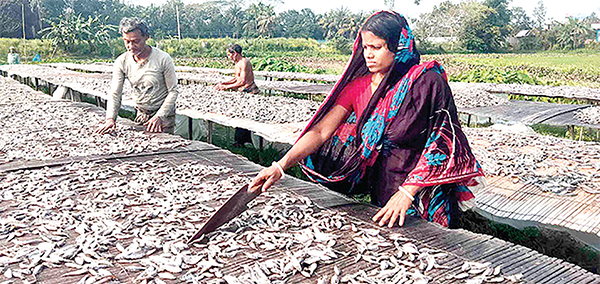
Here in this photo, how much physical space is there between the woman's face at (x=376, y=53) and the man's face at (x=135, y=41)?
222 centimetres

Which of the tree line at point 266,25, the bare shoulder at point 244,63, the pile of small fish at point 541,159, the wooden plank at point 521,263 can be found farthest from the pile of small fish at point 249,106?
the tree line at point 266,25

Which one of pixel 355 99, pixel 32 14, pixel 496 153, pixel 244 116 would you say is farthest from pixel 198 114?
pixel 32 14

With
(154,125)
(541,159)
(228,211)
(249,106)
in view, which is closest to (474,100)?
(249,106)

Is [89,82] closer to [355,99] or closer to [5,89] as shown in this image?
[5,89]

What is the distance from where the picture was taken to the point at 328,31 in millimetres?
58219

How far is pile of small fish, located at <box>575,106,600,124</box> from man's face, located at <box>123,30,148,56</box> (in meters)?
5.29

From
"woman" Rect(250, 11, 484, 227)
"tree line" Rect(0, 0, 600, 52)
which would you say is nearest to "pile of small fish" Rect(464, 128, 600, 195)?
"woman" Rect(250, 11, 484, 227)

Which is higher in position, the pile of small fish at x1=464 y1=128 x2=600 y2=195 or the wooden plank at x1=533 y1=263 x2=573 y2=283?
the wooden plank at x1=533 y1=263 x2=573 y2=283

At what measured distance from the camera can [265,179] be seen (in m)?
2.15

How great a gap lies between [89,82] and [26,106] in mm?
4049

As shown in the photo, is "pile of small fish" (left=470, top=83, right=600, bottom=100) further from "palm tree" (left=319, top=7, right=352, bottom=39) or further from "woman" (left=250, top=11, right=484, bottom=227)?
"palm tree" (left=319, top=7, right=352, bottom=39)

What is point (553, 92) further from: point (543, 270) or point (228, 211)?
point (228, 211)

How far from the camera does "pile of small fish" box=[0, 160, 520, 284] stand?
1695mm

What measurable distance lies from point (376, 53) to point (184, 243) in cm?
112
